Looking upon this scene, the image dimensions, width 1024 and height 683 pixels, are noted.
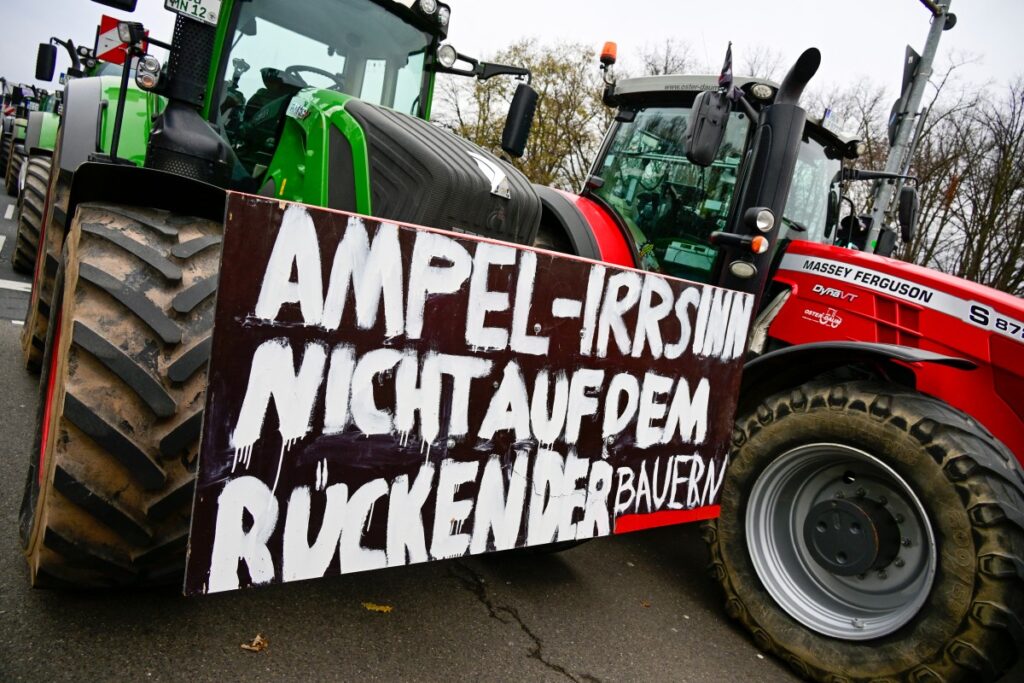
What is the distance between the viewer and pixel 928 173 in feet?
58.9

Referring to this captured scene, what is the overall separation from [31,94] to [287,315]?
21.0 metres

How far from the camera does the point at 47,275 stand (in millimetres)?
3631

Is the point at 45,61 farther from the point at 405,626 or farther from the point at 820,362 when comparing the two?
the point at 820,362

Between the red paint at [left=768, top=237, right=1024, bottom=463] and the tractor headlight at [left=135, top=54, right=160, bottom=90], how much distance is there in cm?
314

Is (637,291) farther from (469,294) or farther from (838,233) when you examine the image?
(838,233)

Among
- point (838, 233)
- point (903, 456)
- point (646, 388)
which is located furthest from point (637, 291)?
point (838, 233)

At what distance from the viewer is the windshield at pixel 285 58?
3742mm

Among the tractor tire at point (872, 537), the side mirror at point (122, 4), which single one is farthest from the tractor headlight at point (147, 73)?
the tractor tire at point (872, 537)

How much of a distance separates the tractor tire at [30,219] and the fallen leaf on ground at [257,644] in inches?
226

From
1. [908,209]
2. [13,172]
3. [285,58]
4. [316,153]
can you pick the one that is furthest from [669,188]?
[13,172]

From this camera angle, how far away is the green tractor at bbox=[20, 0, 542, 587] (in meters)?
2.00

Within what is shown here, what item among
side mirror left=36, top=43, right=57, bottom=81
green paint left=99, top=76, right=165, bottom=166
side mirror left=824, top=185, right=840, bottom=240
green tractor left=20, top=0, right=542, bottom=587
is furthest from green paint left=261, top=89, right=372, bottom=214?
side mirror left=36, top=43, right=57, bottom=81

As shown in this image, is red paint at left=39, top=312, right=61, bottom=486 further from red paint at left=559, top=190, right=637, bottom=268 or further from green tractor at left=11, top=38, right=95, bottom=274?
green tractor at left=11, top=38, right=95, bottom=274

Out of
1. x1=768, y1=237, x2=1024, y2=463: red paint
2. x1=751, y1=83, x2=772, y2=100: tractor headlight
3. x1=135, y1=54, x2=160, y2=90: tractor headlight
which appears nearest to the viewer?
x1=768, y1=237, x2=1024, y2=463: red paint
